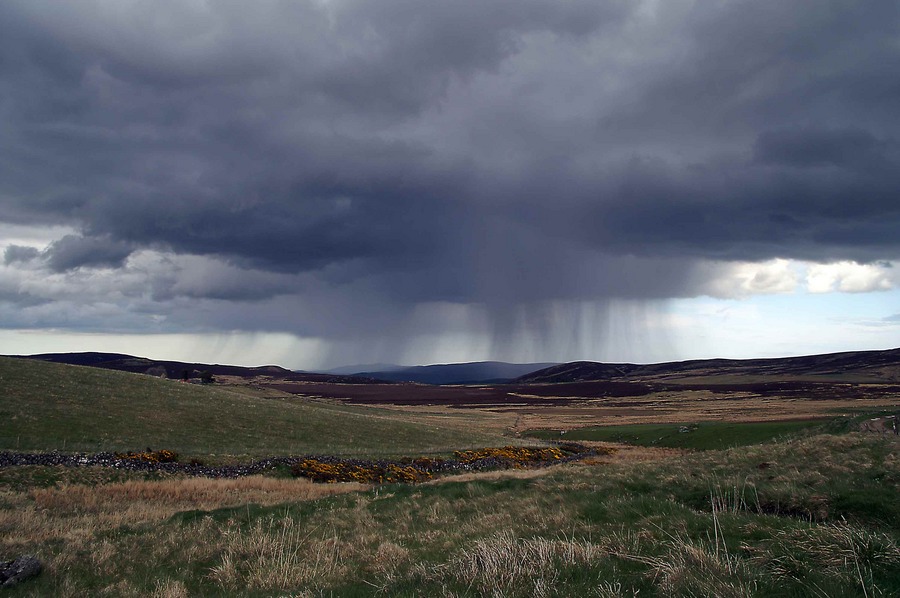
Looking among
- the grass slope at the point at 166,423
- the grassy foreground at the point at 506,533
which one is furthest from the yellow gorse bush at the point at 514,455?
the grassy foreground at the point at 506,533

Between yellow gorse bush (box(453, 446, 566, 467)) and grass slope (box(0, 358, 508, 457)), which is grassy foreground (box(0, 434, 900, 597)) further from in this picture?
grass slope (box(0, 358, 508, 457))

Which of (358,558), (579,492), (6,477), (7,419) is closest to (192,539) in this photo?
(358,558)

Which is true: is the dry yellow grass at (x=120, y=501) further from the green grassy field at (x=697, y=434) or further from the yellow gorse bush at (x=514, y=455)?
the green grassy field at (x=697, y=434)

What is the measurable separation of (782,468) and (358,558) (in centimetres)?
1451

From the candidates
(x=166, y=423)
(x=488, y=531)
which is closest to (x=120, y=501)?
(x=488, y=531)

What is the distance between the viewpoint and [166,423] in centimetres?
3875

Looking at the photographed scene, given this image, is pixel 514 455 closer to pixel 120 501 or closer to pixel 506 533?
pixel 120 501

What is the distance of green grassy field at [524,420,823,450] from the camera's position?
3703cm

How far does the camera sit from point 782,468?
17.5 m

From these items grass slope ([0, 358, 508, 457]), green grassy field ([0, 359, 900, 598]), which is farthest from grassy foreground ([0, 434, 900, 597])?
grass slope ([0, 358, 508, 457])

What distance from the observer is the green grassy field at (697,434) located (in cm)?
3703

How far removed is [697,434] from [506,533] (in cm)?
3874

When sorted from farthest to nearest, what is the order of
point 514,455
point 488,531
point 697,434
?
point 697,434 < point 514,455 < point 488,531

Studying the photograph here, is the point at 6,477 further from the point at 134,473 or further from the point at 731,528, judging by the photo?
the point at 731,528
